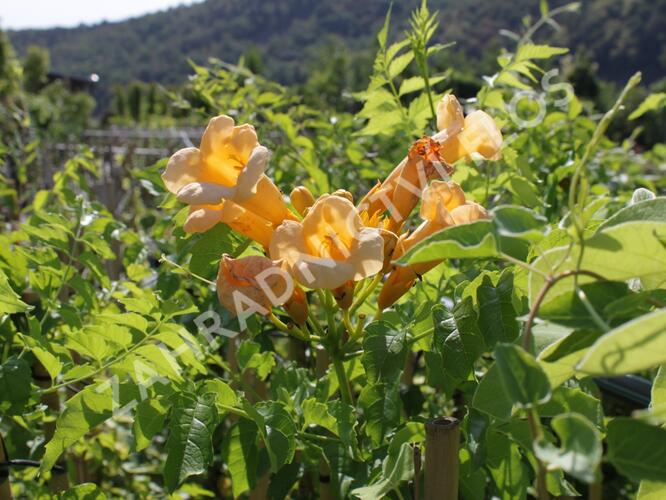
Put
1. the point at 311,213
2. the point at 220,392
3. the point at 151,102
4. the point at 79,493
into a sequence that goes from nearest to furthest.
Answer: the point at 311,213
the point at 220,392
the point at 79,493
the point at 151,102

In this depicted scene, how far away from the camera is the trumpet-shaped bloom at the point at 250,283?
0.82m

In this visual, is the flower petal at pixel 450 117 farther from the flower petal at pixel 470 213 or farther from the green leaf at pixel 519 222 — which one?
the green leaf at pixel 519 222

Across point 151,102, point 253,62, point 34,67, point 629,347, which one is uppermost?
point 629,347

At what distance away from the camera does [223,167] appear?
0.96 meters

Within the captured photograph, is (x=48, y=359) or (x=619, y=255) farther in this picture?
(x=48, y=359)

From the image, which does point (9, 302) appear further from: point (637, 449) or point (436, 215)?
point (637, 449)

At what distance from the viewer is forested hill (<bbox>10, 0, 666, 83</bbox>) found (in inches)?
2014

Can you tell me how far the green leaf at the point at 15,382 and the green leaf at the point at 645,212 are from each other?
87 cm

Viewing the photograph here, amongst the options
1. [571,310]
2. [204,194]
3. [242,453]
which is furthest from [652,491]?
[204,194]

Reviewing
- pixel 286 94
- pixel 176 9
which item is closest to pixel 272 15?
pixel 176 9

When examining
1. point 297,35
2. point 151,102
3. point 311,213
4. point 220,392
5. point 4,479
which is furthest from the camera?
point 297,35

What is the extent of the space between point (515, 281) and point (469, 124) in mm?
298

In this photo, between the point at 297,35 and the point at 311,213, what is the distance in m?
83.5

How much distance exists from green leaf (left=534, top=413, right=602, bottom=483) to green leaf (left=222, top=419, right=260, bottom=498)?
0.58m
